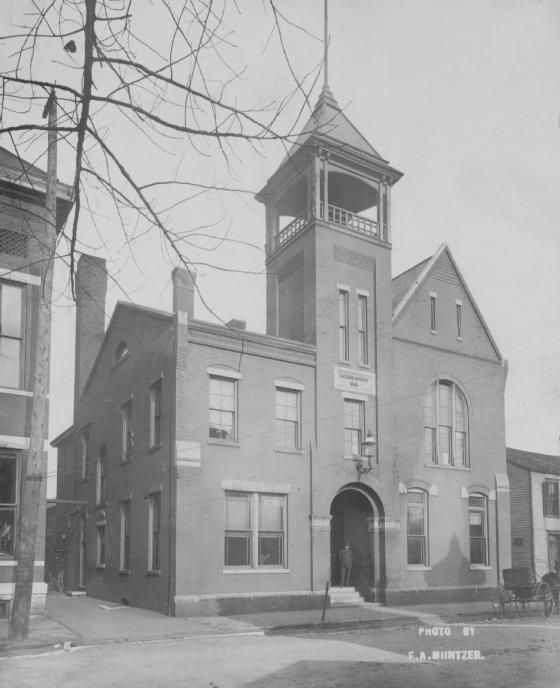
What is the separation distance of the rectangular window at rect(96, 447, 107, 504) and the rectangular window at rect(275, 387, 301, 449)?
8.88m

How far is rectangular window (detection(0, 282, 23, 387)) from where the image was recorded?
18.4m

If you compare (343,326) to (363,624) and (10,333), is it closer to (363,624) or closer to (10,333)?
(363,624)

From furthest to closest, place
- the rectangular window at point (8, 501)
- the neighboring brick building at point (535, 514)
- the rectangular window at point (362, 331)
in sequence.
A: the neighboring brick building at point (535, 514) → the rectangular window at point (362, 331) → the rectangular window at point (8, 501)

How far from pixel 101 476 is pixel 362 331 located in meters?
11.9

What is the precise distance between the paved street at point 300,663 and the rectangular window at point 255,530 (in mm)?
5711

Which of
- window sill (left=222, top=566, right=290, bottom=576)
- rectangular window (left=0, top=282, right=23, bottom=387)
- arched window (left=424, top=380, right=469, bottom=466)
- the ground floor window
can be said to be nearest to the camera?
rectangular window (left=0, top=282, right=23, bottom=387)

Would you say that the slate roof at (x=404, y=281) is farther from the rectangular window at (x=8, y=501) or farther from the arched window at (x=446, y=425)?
the rectangular window at (x=8, y=501)

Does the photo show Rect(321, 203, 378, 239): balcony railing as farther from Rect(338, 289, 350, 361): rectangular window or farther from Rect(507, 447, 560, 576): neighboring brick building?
Rect(507, 447, 560, 576): neighboring brick building

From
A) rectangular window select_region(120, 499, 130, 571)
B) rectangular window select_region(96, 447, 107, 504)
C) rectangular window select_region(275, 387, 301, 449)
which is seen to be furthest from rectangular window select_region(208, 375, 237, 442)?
rectangular window select_region(96, 447, 107, 504)

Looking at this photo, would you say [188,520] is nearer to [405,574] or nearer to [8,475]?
[8,475]

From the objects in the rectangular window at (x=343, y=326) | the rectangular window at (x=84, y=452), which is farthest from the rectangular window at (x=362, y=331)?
the rectangular window at (x=84, y=452)

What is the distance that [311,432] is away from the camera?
24359 millimetres

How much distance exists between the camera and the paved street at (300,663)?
35.2ft

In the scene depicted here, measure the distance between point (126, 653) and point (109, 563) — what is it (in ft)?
45.9
